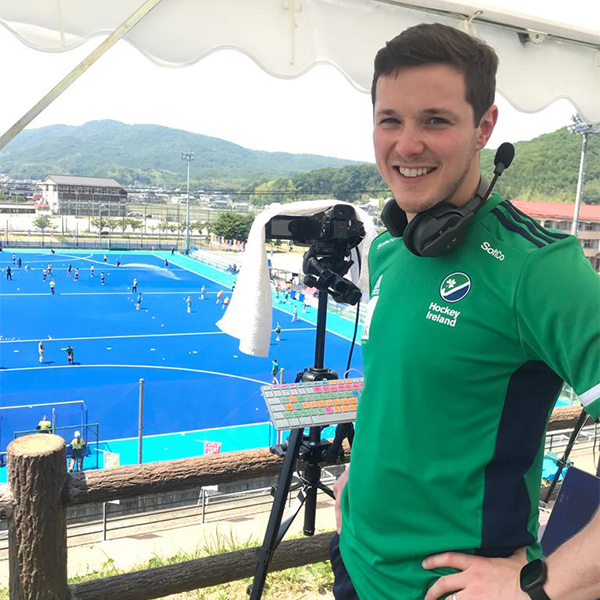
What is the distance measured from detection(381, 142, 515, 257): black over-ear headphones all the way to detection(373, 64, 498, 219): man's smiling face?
0.08ft

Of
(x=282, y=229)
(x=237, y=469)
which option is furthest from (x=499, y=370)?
(x=237, y=469)

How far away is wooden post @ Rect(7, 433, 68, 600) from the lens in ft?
4.41

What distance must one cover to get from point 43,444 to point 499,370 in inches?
44.7

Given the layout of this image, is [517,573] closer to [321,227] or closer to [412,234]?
[412,234]

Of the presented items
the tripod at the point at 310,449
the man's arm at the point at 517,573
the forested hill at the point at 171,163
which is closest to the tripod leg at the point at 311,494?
the tripod at the point at 310,449

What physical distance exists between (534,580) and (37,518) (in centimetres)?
115

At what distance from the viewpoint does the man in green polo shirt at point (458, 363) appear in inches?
26.5

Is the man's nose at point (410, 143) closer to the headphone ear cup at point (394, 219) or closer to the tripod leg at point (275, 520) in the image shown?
the headphone ear cup at point (394, 219)

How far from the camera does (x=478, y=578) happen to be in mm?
722

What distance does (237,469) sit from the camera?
5.34ft

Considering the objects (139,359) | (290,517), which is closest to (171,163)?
(139,359)

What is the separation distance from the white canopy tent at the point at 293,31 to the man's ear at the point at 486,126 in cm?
115

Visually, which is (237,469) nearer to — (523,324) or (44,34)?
(523,324)

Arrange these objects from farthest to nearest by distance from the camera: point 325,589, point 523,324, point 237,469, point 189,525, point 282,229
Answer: point 189,525 < point 325,589 < point 237,469 < point 282,229 < point 523,324
